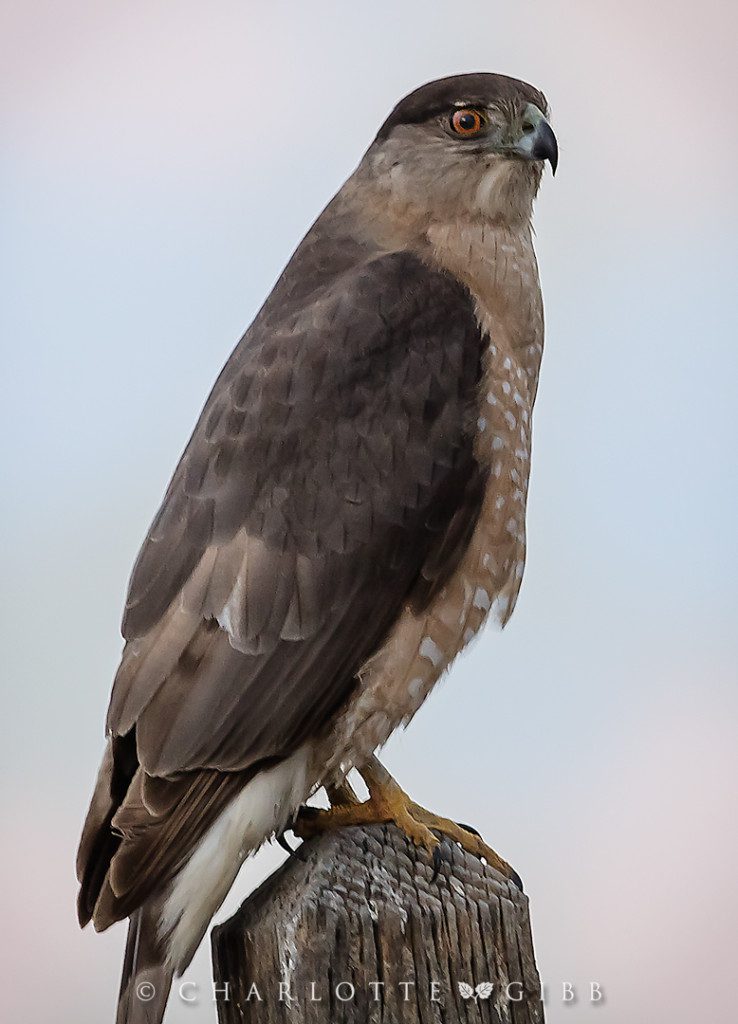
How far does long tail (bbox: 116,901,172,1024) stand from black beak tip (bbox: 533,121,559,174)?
77.0 inches

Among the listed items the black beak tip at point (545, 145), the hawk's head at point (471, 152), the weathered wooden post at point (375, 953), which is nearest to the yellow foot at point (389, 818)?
the weathered wooden post at point (375, 953)

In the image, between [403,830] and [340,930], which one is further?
[403,830]

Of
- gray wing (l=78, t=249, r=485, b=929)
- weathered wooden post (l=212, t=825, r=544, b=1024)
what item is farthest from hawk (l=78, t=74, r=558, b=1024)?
weathered wooden post (l=212, t=825, r=544, b=1024)

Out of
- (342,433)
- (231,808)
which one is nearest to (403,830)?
(231,808)

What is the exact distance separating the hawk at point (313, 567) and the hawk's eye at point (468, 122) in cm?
6

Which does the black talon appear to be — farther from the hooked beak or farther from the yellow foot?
the hooked beak

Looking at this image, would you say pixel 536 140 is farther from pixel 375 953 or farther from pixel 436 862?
pixel 375 953

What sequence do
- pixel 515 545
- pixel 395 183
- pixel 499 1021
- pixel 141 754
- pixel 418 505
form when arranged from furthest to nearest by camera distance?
1. pixel 395 183
2. pixel 515 545
3. pixel 418 505
4. pixel 141 754
5. pixel 499 1021

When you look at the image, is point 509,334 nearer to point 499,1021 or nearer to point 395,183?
point 395,183

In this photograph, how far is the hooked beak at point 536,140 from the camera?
2.94m

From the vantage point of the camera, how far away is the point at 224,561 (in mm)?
2549

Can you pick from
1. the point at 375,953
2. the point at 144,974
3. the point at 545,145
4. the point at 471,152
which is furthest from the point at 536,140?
the point at 144,974

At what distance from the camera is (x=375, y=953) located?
220 cm

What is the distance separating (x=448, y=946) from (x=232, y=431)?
116 centimetres
